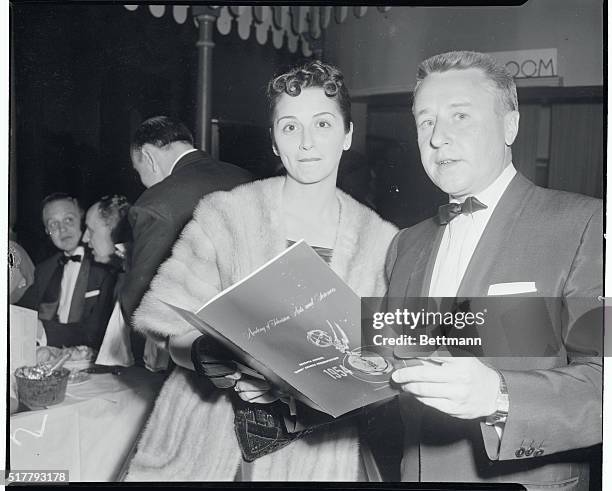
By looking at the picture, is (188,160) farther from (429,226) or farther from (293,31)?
(429,226)

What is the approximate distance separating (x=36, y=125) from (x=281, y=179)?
63cm

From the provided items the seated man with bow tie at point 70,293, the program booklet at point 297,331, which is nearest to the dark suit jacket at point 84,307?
the seated man with bow tie at point 70,293

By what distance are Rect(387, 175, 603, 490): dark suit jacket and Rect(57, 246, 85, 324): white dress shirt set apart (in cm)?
79

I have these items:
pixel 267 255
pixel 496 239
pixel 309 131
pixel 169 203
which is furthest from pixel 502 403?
pixel 169 203

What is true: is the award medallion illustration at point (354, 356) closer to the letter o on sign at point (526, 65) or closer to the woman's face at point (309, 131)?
the woman's face at point (309, 131)

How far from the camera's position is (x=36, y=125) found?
74.5 inches

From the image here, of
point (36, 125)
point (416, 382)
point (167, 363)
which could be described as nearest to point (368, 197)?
point (416, 382)

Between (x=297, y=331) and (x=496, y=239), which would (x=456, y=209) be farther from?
(x=297, y=331)

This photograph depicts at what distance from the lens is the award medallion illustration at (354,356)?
5.95 feet

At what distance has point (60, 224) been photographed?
1896mm

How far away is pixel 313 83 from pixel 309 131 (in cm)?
12

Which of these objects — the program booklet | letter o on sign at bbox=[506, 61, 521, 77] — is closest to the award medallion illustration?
the program booklet

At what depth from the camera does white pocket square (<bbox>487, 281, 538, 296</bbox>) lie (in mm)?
1837

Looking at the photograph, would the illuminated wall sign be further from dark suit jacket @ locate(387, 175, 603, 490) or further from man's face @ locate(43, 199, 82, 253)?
man's face @ locate(43, 199, 82, 253)
